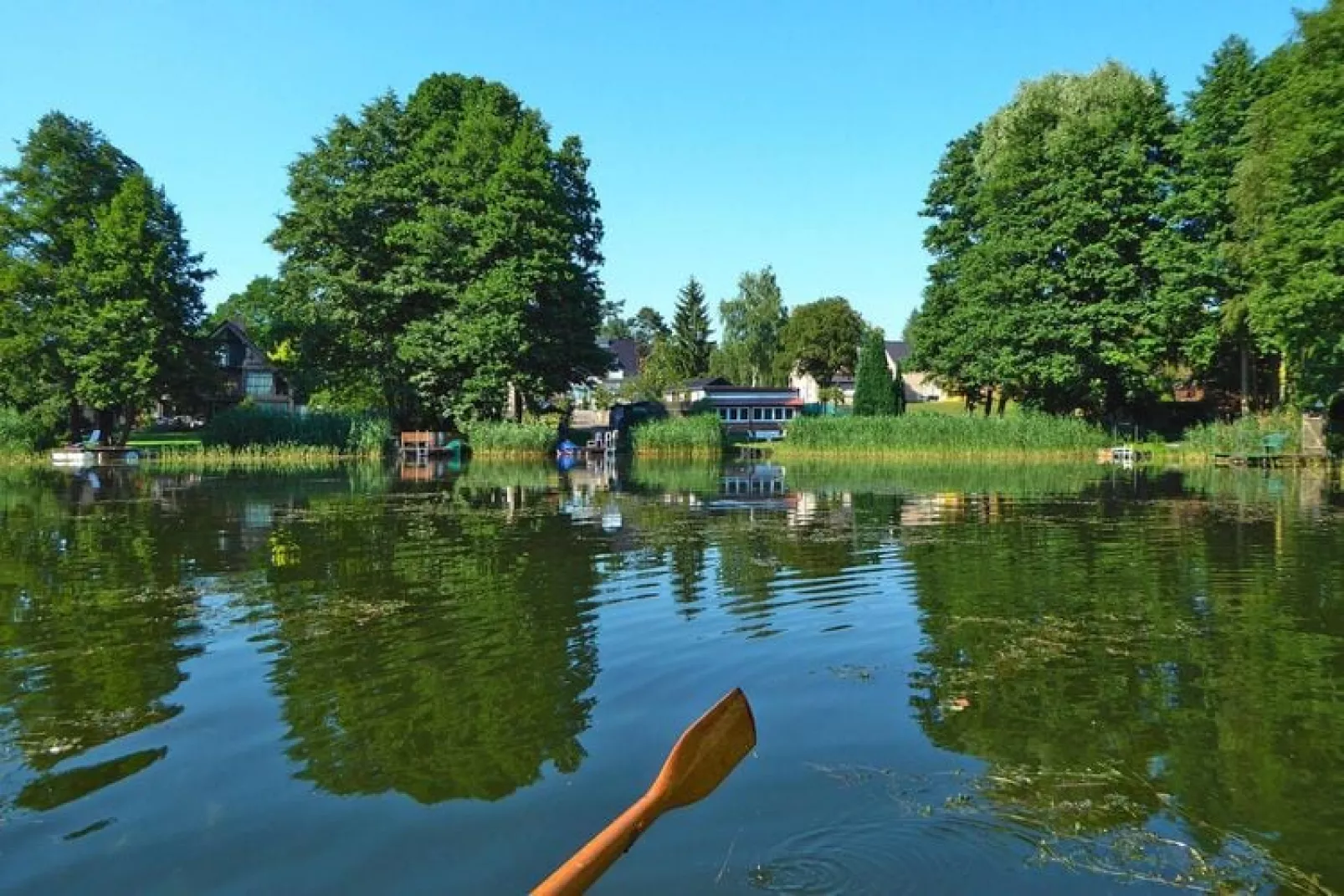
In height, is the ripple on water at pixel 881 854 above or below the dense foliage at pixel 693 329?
below

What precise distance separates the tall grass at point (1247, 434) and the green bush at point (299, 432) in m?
34.8

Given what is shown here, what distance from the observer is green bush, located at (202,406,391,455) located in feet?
145

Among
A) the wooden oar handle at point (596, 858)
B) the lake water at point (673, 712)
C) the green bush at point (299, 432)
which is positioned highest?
the green bush at point (299, 432)

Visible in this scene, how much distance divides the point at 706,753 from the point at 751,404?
72.8 metres

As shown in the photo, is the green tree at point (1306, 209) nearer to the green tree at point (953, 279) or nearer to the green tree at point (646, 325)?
the green tree at point (953, 279)

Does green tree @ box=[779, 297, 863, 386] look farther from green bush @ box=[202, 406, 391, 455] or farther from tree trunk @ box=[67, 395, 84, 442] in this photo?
tree trunk @ box=[67, 395, 84, 442]

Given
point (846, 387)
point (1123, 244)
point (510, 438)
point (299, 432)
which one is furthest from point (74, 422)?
point (846, 387)

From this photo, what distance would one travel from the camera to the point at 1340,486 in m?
25.2

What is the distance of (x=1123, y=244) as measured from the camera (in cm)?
4331

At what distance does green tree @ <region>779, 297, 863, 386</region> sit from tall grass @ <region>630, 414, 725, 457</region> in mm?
42176

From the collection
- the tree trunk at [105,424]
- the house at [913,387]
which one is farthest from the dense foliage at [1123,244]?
the house at [913,387]

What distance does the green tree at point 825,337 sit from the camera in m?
88.4

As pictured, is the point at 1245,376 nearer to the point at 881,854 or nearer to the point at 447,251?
the point at 447,251

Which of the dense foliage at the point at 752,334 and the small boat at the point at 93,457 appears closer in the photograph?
the small boat at the point at 93,457
